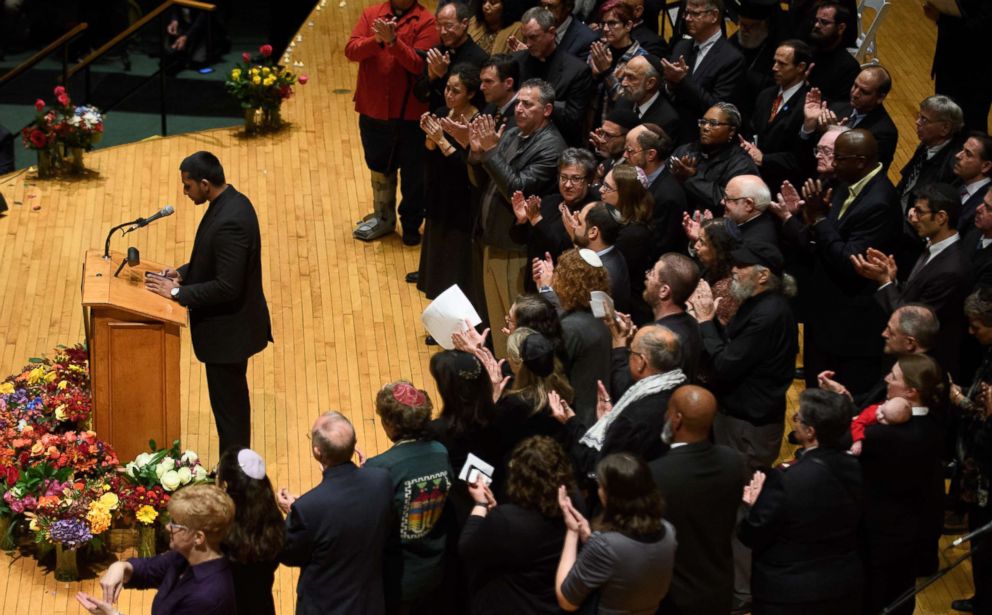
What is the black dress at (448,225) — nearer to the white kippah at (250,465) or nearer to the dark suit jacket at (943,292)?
the dark suit jacket at (943,292)

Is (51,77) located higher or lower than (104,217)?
lower

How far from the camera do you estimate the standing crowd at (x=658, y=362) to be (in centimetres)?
397

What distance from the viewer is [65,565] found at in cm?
539

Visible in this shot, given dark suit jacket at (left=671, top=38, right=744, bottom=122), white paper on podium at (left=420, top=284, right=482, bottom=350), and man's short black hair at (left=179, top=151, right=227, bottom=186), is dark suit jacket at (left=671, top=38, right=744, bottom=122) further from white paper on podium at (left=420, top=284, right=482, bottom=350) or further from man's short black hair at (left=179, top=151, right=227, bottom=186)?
man's short black hair at (left=179, top=151, right=227, bottom=186)

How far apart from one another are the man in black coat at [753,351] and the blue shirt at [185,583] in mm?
2130

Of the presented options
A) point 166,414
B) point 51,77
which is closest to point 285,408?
point 166,414

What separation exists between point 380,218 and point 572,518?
185 inches

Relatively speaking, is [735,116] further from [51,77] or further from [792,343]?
[51,77]

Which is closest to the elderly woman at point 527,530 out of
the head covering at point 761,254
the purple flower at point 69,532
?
the head covering at point 761,254

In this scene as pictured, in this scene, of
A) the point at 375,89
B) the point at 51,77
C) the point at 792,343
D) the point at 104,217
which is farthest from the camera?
the point at 51,77

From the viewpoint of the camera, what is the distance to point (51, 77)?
459 inches

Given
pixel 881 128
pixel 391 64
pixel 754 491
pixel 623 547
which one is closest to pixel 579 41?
pixel 391 64

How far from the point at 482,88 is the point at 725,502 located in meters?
3.16

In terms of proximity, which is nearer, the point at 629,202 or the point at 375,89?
the point at 629,202
